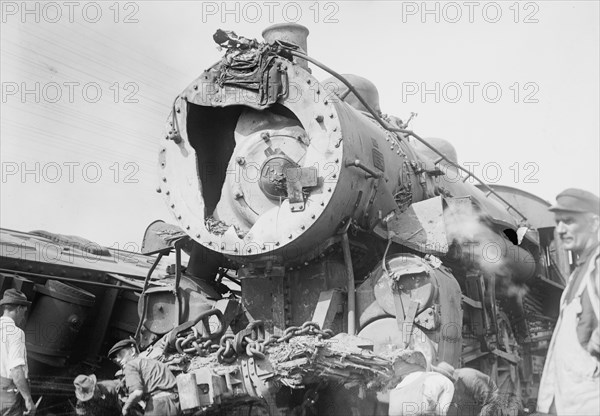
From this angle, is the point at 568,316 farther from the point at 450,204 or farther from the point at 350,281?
the point at 450,204

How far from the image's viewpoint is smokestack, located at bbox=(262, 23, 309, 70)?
7.10m

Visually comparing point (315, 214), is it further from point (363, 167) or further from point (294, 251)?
point (363, 167)

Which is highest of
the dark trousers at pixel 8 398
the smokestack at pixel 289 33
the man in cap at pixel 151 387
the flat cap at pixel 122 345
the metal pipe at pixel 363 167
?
the smokestack at pixel 289 33

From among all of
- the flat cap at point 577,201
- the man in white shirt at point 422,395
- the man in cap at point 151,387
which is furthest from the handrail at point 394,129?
the flat cap at point 577,201

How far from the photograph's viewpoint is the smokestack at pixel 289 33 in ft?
23.3

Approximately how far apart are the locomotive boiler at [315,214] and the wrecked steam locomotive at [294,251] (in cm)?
1

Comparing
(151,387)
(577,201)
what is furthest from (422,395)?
(577,201)

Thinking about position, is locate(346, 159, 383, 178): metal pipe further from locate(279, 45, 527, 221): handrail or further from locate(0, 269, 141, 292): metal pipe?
locate(0, 269, 141, 292): metal pipe

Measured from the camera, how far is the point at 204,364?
5441mm

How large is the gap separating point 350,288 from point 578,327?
302 centimetres

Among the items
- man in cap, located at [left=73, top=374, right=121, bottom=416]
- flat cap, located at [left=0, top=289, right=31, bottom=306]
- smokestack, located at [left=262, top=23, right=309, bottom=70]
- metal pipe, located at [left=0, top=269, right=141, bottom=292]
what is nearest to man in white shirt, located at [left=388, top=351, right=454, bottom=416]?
man in cap, located at [left=73, top=374, right=121, bottom=416]

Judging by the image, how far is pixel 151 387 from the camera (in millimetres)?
5340

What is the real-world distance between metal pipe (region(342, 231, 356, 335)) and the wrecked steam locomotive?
0.05 ft

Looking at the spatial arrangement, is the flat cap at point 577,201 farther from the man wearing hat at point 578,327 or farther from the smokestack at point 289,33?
the smokestack at point 289,33
